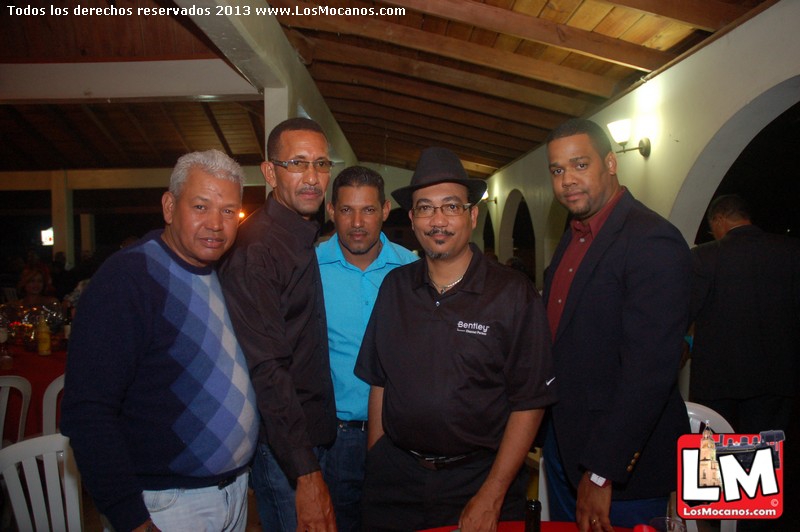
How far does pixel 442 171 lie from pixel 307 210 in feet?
1.85

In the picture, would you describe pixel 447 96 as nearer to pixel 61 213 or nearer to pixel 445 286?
pixel 445 286

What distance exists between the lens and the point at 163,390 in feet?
5.15

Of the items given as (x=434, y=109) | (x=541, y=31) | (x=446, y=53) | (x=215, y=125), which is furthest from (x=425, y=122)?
(x=215, y=125)

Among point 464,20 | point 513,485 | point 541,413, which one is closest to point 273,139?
point 541,413

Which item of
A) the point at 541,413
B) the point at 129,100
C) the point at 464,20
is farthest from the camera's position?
the point at 129,100

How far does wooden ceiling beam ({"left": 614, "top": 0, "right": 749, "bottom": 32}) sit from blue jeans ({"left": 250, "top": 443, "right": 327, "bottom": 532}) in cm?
375

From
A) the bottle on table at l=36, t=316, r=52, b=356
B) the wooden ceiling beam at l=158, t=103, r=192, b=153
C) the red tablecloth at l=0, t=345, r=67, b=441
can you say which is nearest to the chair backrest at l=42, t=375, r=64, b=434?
the red tablecloth at l=0, t=345, r=67, b=441

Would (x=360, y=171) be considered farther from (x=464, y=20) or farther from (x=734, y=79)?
(x=734, y=79)

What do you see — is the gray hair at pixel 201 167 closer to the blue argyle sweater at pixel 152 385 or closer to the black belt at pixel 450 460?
the blue argyle sweater at pixel 152 385

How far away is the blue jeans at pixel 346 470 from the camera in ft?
7.51

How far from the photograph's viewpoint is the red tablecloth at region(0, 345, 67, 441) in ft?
10.8

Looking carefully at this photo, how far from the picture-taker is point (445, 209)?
1.98 meters

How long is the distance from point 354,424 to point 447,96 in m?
Answer: 5.33

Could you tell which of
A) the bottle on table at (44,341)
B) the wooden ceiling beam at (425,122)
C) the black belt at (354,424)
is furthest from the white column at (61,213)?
the black belt at (354,424)
